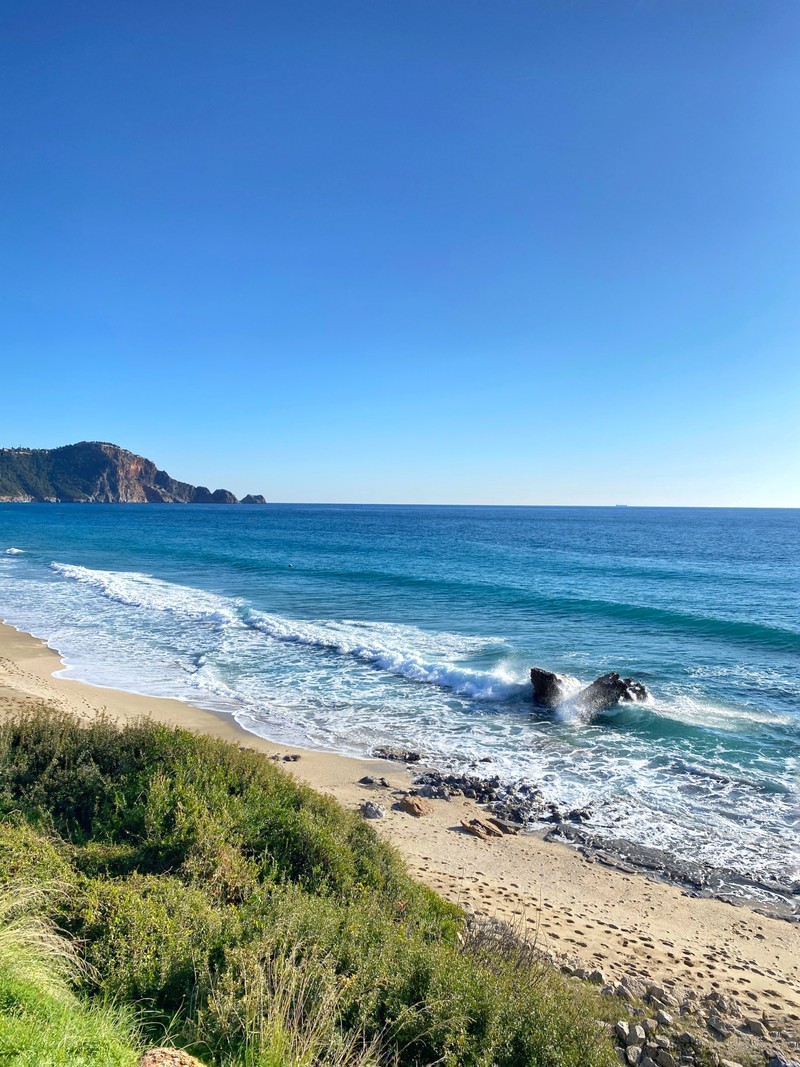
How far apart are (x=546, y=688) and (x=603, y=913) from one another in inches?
383

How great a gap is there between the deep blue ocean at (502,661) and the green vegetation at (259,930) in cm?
635

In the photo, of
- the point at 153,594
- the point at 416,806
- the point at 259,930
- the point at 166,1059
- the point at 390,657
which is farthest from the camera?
the point at 153,594

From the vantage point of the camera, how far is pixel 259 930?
5133 millimetres

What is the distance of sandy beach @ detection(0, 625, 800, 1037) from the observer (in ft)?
23.7

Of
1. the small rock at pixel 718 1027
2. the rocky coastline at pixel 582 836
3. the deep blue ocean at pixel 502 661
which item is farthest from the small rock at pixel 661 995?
the deep blue ocean at pixel 502 661

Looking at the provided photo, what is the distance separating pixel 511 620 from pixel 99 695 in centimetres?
1811

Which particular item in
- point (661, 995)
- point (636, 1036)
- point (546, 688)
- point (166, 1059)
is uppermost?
point (166, 1059)

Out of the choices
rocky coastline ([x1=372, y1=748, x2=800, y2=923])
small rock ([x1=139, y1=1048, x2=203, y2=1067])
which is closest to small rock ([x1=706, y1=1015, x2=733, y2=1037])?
rocky coastline ([x1=372, y1=748, x2=800, y2=923])

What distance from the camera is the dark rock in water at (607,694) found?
17516 mm

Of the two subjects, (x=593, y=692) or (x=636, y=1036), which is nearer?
(x=636, y=1036)

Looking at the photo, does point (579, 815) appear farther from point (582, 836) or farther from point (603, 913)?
point (603, 913)

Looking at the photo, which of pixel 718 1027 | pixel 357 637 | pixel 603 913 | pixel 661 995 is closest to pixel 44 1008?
pixel 661 995

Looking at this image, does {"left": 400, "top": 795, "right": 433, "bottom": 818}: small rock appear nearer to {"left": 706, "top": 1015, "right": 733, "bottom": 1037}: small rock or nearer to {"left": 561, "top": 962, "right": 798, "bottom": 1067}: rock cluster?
{"left": 561, "top": 962, "right": 798, "bottom": 1067}: rock cluster

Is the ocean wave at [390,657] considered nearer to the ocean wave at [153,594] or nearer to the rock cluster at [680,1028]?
the ocean wave at [153,594]
